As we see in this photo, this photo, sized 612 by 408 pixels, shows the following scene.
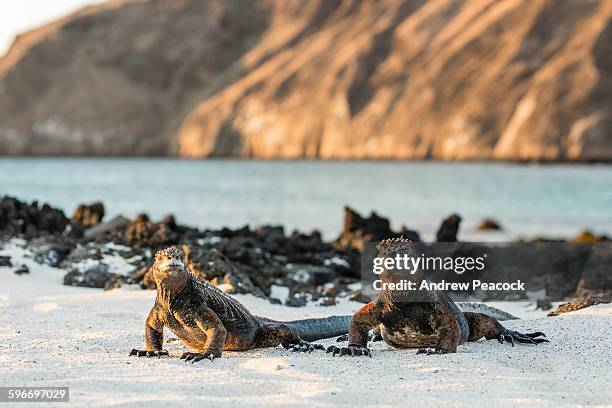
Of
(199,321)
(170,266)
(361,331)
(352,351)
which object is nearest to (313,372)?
(352,351)

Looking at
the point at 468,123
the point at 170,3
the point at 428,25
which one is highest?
the point at 170,3

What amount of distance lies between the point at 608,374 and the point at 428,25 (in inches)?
4977

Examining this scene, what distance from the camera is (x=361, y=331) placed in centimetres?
750

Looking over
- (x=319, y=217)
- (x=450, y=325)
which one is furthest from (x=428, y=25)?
(x=450, y=325)

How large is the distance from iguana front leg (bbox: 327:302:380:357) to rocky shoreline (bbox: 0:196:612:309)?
3292 mm

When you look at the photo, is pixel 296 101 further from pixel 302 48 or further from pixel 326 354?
pixel 326 354

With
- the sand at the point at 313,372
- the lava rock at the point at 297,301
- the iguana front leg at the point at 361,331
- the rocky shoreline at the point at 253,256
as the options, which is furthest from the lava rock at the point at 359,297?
the iguana front leg at the point at 361,331

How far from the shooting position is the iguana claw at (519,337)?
314 inches

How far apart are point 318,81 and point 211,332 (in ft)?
411

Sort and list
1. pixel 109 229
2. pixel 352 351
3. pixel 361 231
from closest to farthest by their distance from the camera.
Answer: pixel 352 351
pixel 109 229
pixel 361 231

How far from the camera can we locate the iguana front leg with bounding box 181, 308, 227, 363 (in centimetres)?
713

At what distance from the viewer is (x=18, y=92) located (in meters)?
167

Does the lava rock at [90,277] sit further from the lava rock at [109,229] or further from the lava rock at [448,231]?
the lava rock at [448,231]

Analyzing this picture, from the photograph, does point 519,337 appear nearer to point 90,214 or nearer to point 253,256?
point 253,256
